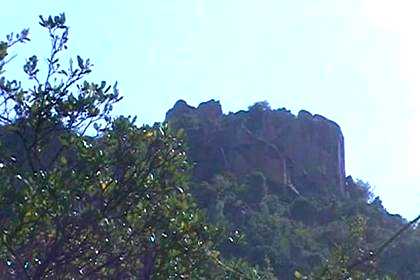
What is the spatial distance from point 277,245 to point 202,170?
11.9m

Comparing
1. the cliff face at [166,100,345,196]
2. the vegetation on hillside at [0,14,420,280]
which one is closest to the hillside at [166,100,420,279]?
the cliff face at [166,100,345,196]

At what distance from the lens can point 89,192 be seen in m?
6.37

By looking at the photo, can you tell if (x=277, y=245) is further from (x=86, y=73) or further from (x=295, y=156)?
(x=86, y=73)

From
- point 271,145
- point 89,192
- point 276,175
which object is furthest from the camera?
point 271,145

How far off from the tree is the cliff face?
42417mm

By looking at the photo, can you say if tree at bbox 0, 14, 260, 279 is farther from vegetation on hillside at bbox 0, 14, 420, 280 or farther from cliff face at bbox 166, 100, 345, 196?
cliff face at bbox 166, 100, 345, 196

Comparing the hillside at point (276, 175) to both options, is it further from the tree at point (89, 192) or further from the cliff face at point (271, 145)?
the tree at point (89, 192)

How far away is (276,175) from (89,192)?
46.6m

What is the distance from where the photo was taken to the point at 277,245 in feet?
125

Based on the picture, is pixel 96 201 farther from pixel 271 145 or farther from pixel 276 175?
pixel 271 145

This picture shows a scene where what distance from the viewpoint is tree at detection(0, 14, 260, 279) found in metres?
6.29

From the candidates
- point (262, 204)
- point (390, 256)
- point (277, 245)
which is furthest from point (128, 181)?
point (262, 204)

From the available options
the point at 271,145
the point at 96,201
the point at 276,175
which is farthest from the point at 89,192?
the point at 271,145

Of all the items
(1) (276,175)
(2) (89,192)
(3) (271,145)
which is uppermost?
(3) (271,145)
